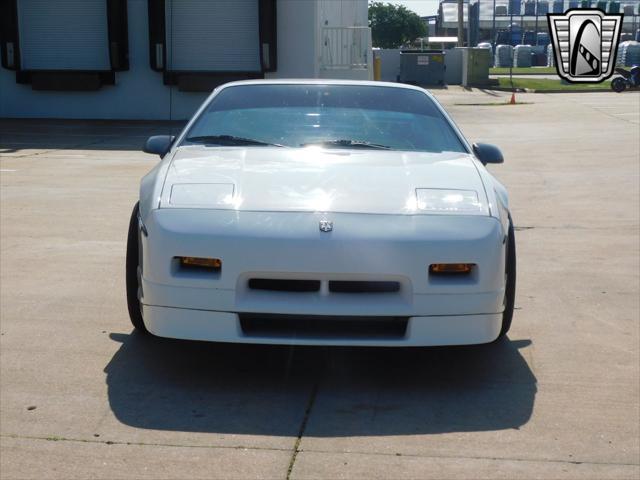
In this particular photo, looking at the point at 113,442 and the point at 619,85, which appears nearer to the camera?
the point at 113,442

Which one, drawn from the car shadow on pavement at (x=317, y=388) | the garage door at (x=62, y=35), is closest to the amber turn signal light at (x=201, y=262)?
the car shadow on pavement at (x=317, y=388)

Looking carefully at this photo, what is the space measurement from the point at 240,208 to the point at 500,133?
50.6 ft

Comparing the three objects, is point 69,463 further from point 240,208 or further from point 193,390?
point 240,208

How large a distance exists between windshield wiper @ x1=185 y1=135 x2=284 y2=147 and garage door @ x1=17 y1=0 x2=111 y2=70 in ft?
58.5

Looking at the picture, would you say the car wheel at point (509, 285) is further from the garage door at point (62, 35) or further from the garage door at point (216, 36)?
the garage door at point (62, 35)

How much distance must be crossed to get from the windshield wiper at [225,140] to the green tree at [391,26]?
303ft

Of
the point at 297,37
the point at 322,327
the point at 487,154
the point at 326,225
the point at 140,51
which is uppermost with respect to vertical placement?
the point at 297,37

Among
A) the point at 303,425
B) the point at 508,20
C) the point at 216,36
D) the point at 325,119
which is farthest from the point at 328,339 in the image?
the point at 508,20

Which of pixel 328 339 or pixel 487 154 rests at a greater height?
pixel 487 154

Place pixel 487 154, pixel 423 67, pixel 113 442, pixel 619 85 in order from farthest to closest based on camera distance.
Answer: pixel 423 67 → pixel 619 85 → pixel 487 154 → pixel 113 442

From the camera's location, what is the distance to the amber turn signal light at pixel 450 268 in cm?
415

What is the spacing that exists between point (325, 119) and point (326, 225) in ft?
4.96

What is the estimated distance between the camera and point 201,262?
13.7 ft

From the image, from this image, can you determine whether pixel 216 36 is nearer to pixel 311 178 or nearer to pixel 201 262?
pixel 311 178
